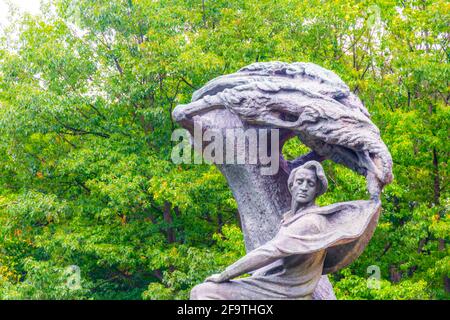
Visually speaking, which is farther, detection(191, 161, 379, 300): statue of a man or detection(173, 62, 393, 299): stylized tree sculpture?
detection(173, 62, 393, 299): stylized tree sculpture

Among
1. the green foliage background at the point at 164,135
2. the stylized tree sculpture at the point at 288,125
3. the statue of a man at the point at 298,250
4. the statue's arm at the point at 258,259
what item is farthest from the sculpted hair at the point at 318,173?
the green foliage background at the point at 164,135

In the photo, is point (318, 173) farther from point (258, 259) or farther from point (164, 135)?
point (164, 135)

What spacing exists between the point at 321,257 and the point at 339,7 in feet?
32.7

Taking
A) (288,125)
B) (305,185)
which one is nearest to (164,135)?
(288,125)

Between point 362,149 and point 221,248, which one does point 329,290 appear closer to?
point 362,149

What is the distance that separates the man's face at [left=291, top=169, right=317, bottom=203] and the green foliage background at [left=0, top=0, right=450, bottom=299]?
22.2 feet

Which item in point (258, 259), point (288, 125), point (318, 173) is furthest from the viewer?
point (288, 125)

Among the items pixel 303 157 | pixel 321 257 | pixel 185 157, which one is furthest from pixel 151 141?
pixel 321 257

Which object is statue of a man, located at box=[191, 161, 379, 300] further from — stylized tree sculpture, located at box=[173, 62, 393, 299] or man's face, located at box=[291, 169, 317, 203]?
stylized tree sculpture, located at box=[173, 62, 393, 299]

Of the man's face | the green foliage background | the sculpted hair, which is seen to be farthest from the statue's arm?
the green foliage background

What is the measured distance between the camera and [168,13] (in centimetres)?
1642

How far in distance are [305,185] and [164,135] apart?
31.1 ft

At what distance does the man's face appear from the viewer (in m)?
7.14

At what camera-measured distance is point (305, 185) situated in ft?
23.5
